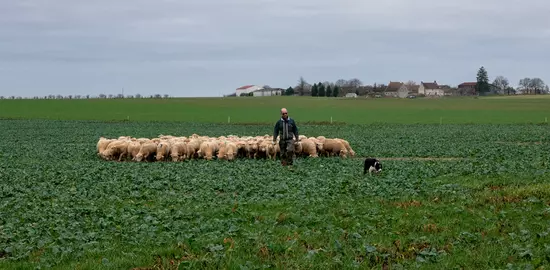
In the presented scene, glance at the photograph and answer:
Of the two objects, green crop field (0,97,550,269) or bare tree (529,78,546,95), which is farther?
bare tree (529,78,546,95)

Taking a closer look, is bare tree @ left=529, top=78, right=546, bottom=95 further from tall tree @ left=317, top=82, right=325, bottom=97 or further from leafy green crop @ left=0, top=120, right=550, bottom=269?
leafy green crop @ left=0, top=120, right=550, bottom=269

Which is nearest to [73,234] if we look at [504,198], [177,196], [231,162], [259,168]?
[177,196]

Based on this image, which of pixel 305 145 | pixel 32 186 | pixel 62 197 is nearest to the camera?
pixel 62 197

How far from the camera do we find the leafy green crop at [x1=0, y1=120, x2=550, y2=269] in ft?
31.8

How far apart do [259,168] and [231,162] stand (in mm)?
3195

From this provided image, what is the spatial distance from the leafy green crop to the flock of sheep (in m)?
4.29

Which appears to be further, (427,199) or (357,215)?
(427,199)

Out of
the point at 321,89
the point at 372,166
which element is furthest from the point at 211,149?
the point at 321,89

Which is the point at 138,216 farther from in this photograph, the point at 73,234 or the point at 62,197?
the point at 62,197

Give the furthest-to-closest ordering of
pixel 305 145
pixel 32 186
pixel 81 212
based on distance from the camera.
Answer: pixel 305 145, pixel 32 186, pixel 81 212

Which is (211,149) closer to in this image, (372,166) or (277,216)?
(372,166)

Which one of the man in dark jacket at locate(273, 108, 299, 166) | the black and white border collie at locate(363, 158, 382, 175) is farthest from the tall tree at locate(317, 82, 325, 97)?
the black and white border collie at locate(363, 158, 382, 175)

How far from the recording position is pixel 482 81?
190 meters

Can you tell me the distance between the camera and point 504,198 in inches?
565
